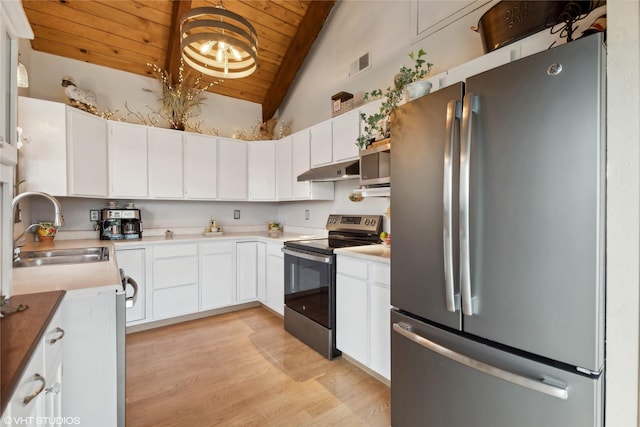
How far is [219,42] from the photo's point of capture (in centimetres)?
192

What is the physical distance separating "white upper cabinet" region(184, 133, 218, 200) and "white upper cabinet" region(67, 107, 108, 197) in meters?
0.79

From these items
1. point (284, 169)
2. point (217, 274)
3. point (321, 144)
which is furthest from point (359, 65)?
point (217, 274)

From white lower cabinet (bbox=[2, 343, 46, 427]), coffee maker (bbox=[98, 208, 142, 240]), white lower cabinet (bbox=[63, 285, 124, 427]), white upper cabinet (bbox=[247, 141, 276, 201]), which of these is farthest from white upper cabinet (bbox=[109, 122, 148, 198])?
white lower cabinet (bbox=[2, 343, 46, 427])

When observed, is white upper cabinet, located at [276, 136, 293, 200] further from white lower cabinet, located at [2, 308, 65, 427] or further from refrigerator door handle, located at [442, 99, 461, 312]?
white lower cabinet, located at [2, 308, 65, 427]

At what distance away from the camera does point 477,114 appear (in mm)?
1164

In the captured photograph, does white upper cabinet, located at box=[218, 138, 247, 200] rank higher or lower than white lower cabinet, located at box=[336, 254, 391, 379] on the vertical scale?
higher

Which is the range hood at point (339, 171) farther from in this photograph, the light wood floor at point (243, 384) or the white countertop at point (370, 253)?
the light wood floor at point (243, 384)

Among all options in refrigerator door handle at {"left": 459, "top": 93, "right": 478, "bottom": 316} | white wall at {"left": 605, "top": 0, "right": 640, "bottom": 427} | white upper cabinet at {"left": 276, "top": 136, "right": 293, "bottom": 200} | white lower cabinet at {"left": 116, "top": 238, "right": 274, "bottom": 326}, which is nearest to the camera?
white wall at {"left": 605, "top": 0, "right": 640, "bottom": 427}

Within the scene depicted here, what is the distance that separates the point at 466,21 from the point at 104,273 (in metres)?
2.91

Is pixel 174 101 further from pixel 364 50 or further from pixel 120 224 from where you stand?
pixel 364 50

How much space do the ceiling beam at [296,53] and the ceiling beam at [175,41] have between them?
1.29 metres

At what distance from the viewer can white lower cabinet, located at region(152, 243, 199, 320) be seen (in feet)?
10.1

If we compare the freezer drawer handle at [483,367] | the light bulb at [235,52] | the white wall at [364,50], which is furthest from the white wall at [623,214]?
the light bulb at [235,52]

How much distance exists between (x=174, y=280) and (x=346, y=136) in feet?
7.65
